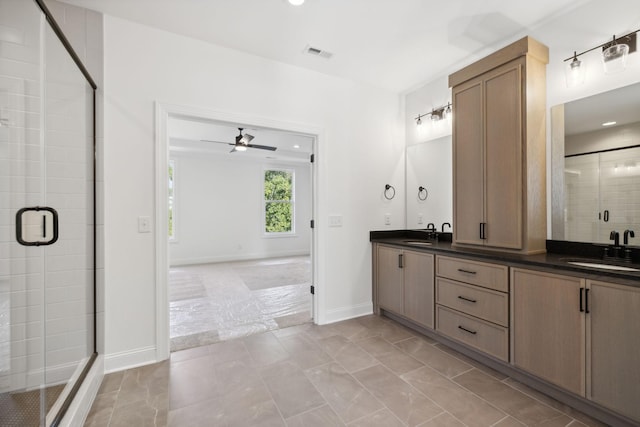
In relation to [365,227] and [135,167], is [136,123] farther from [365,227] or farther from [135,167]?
[365,227]

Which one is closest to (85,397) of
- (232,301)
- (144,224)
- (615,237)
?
(144,224)

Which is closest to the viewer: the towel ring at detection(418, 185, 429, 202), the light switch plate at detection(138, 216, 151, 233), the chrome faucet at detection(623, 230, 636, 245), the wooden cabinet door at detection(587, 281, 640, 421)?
the wooden cabinet door at detection(587, 281, 640, 421)

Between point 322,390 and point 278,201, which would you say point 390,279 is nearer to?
point 322,390

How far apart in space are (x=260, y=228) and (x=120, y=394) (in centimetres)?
548

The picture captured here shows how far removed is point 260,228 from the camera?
23.9 ft

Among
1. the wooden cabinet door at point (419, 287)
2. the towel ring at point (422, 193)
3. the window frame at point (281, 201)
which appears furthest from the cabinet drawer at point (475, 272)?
the window frame at point (281, 201)

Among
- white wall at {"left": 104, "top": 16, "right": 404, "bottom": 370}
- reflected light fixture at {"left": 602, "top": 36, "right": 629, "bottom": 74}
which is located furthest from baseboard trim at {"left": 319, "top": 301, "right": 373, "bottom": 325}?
reflected light fixture at {"left": 602, "top": 36, "right": 629, "bottom": 74}

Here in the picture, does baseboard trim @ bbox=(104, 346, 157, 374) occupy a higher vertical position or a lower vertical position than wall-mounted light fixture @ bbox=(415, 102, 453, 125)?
lower

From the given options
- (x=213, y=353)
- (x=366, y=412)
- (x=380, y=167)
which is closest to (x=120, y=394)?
(x=213, y=353)

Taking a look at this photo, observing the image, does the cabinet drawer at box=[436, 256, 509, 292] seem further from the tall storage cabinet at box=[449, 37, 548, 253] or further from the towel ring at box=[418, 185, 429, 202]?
the towel ring at box=[418, 185, 429, 202]

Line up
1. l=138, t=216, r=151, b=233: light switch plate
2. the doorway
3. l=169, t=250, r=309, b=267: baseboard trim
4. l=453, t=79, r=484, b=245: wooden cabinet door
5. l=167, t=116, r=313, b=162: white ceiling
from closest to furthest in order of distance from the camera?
l=138, t=216, r=151, b=233: light switch plate < l=453, t=79, r=484, b=245: wooden cabinet door < the doorway < l=167, t=116, r=313, b=162: white ceiling < l=169, t=250, r=309, b=267: baseboard trim

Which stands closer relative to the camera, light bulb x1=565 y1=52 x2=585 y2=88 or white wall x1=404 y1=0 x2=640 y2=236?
white wall x1=404 y1=0 x2=640 y2=236

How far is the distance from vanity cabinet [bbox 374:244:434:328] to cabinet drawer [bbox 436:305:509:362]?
136mm

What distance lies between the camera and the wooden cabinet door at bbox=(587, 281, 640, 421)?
1.43 meters
